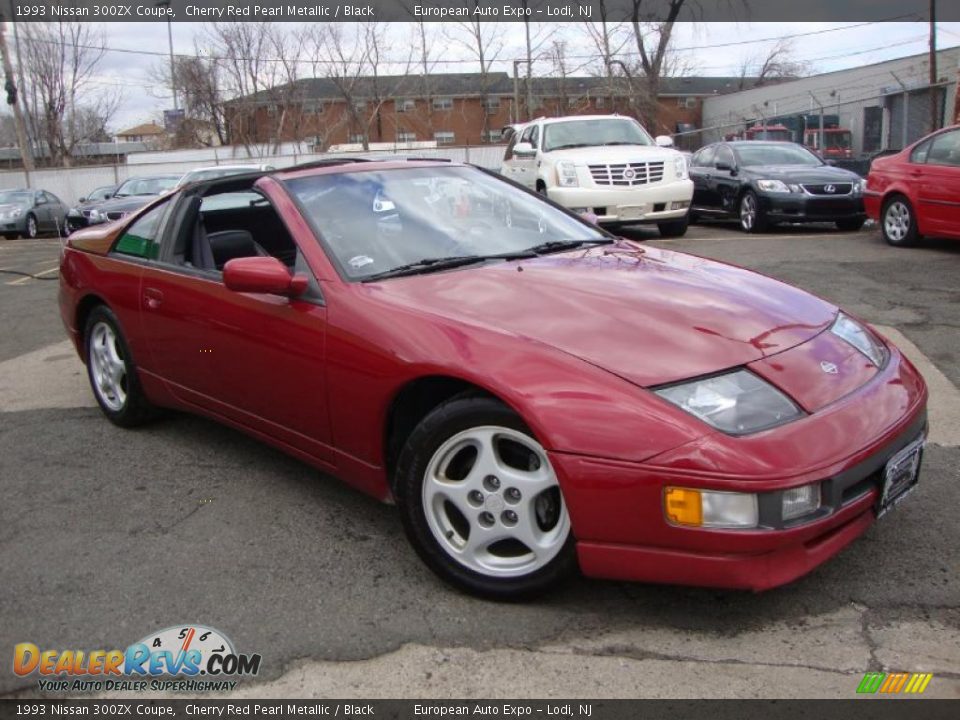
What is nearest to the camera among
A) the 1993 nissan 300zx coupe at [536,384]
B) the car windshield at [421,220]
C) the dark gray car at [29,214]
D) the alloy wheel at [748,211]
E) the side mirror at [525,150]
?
the 1993 nissan 300zx coupe at [536,384]

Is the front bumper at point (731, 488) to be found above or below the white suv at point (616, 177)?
below

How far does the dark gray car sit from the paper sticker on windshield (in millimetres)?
18753

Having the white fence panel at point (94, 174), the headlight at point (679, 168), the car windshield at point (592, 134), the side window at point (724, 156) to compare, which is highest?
the white fence panel at point (94, 174)

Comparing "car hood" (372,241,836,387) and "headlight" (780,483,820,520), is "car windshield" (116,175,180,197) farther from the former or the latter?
"headlight" (780,483,820,520)

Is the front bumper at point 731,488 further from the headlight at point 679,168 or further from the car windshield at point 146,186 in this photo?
the car windshield at point 146,186

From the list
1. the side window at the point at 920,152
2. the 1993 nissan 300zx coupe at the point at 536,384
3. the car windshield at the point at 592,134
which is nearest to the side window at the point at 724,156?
the car windshield at the point at 592,134

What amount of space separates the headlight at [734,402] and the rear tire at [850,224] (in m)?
10.3

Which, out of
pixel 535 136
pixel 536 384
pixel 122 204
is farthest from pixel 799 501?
pixel 122 204

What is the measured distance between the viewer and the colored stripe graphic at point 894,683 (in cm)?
223

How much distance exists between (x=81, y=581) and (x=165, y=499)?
2.38 ft

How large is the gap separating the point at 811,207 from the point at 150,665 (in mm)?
10815

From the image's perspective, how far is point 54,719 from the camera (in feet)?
7.48

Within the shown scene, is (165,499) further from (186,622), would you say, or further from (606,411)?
(606,411)

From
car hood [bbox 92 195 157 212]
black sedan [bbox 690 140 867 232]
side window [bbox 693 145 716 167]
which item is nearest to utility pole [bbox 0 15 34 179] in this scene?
car hood [bbox 92 195 157 212]
